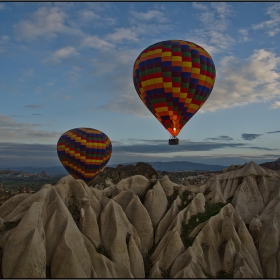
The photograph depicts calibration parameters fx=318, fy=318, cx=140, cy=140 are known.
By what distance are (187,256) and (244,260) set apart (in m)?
4.10

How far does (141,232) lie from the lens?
998 inches

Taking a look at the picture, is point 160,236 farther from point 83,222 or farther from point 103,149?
point 103,149

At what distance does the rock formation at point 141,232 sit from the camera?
18344mm

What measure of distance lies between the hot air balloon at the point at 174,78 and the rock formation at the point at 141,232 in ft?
27.2

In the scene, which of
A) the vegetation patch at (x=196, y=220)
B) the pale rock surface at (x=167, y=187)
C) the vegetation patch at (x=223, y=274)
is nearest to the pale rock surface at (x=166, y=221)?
the vegetation patch at (x=196, y=220)

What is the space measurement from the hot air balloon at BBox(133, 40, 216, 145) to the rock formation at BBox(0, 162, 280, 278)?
27.2 ft

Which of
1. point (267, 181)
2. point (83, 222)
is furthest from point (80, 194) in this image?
point (267, 181)

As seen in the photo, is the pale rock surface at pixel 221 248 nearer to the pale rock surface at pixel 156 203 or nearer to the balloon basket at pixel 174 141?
the pale rock surface at pixel 156 203

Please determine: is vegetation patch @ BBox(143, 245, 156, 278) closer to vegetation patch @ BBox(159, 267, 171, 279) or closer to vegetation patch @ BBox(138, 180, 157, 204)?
vegetation patch @ BBox(159, 267, 171, 279)

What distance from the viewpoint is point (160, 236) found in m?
25.9

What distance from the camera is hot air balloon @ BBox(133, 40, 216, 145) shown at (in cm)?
3269

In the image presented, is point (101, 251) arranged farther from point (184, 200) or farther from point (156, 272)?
point (184, 200)

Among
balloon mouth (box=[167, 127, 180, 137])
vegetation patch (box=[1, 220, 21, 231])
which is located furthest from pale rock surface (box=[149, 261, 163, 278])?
balloon mouth (box=[167, 127, 180, 137])

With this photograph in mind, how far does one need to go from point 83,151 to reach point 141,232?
25.4 meters
